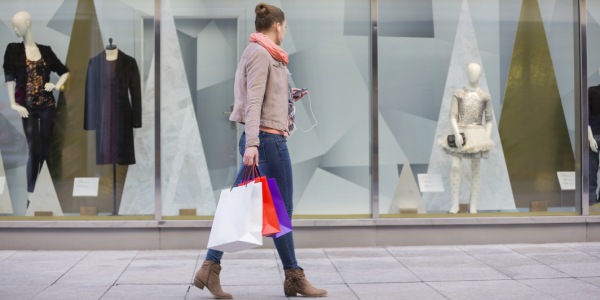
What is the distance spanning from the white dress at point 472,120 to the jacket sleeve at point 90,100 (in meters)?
3.83

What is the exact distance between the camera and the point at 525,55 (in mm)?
9461

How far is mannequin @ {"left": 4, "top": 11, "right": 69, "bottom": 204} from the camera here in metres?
8.84

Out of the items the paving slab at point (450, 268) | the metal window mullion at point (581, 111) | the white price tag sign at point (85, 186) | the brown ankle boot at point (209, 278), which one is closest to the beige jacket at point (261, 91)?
the brown ankle boot at point (209, 278)

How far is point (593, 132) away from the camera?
30.0ft

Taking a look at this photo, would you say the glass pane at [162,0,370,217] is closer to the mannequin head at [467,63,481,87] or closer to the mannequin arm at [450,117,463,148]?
the mannequin arm at [450,117,463,148]

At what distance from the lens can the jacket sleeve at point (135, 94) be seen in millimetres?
8848

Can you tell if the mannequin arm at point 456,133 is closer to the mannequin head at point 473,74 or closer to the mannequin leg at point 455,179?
the mannequin leg at point 455,179

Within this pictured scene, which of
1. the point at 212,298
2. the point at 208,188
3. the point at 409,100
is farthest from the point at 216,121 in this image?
the point at 212,298

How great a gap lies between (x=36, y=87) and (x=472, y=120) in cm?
467

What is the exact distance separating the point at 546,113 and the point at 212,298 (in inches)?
199

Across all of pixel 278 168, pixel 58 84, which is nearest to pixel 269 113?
pixel 278 168

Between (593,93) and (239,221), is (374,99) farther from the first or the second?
(239,221)

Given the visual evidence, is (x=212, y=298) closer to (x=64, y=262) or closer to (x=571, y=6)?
(x=64, y=262)

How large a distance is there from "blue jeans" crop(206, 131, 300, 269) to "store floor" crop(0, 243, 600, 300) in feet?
1.36
